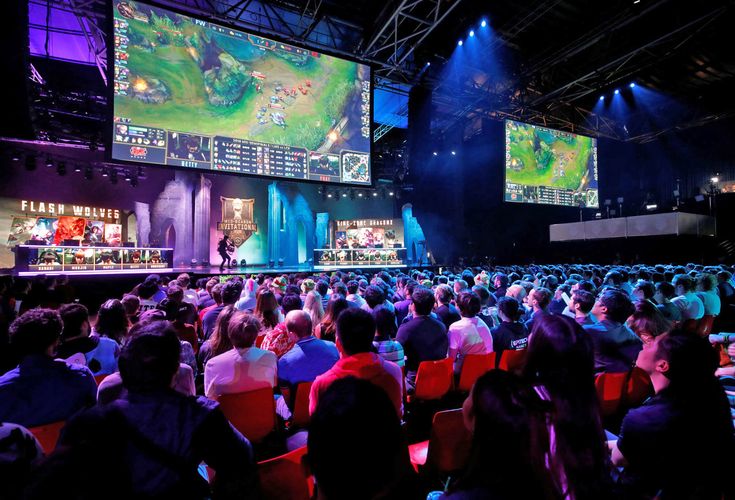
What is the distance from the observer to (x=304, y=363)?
2518 mm

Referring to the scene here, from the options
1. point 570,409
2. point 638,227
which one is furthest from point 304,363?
point 638,227

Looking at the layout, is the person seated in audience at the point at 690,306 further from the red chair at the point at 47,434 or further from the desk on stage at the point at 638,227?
the desk on stage at the point at 638,227

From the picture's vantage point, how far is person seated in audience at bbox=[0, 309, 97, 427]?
5.79 feet

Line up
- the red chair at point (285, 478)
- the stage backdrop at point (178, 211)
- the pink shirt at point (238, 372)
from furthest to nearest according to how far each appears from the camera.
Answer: the stage backdrop at point (178, 211), the pink shirt at point (238, 372), the red chair at point (285, 478)

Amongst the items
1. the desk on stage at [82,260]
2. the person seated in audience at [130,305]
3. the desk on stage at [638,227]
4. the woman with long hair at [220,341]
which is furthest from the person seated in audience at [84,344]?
the desk on stage at [638,227]

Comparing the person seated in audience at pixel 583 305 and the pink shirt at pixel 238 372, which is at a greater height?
the person seated in audience at pixel 583 305

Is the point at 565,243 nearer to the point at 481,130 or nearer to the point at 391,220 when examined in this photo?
the point at 481,130

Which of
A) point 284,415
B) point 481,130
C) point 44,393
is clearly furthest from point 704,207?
point 44,393

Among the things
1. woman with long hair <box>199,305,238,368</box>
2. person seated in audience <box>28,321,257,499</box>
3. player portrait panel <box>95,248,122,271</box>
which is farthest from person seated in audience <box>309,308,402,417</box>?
player portrait panel <box>95,248,122,271</box>

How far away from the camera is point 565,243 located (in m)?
17.1

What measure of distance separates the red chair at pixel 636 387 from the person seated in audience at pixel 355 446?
2.73 meters

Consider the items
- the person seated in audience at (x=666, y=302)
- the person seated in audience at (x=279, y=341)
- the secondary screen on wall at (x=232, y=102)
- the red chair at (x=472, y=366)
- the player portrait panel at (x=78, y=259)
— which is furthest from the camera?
the player portrait panel at (x=78, y=259)

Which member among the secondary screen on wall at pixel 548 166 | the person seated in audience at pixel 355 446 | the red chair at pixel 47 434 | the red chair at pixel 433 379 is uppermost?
the secondary screen on wall at pixel 548 166

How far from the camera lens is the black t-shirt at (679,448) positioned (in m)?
1.21
